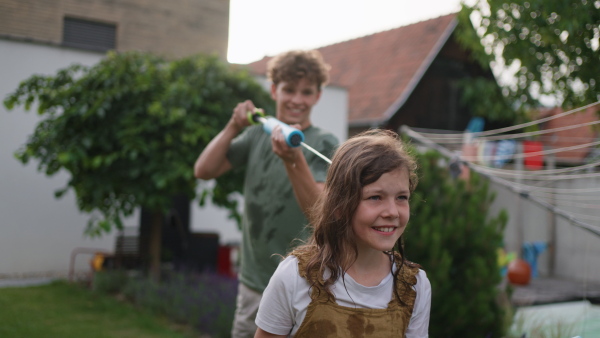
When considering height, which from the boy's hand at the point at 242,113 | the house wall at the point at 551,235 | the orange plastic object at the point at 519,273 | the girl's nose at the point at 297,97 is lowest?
the orange plastic object at the point at 519,273

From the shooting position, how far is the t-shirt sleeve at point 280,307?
4.87ft

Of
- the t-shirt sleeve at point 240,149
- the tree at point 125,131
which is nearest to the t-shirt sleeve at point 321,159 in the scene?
the t-shirt sleeve at point 240,149

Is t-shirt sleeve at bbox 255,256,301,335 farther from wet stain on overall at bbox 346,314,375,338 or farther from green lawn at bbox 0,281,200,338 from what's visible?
green lawn at bbox 0,281,200,338

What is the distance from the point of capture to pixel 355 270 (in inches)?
60.9

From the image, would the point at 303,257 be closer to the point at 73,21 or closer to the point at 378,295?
the point at 378,295

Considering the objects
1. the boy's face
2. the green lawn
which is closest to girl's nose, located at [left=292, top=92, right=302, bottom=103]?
the boy's face

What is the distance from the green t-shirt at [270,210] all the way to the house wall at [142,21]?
4.24 m

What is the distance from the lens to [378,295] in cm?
153

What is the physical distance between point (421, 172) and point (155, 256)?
3.71 meters

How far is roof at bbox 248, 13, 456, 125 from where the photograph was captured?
39.5ft

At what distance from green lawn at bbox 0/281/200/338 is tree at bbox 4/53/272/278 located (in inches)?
32.8

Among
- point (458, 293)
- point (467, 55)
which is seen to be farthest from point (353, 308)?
point (467, 55)

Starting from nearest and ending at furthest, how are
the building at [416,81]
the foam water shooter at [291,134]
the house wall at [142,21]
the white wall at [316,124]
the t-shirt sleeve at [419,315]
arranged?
the t-shirt sleeve at [419,315] < the foam water shooter at [291,134] < the house wall at [142,21] < the white wall at [316,124] < the building at [416,81]

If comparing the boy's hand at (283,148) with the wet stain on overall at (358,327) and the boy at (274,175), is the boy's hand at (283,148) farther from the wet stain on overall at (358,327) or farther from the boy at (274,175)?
the wet stain on overall at (358,327)
